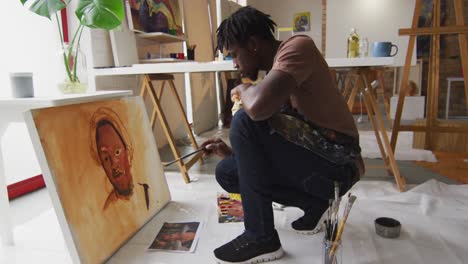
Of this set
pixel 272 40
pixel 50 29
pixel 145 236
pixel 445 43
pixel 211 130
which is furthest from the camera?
pixel 445 43

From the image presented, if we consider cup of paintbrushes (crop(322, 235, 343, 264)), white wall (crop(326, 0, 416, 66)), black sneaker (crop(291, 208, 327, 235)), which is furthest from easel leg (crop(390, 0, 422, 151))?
white wall (crop(326, 0, 416, 66))

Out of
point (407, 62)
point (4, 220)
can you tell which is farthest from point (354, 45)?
point (4, 220)

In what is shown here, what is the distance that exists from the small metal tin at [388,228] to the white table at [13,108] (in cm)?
123

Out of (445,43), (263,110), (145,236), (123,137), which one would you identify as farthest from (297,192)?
(445,43)

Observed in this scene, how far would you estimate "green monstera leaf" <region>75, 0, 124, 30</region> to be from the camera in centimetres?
139

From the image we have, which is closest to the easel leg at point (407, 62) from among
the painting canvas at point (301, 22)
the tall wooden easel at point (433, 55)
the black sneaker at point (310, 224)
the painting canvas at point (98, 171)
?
the tall wooden easel at point (433, 55)

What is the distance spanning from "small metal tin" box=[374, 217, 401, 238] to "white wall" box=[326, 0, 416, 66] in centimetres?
427

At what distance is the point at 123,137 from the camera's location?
4.58 feet

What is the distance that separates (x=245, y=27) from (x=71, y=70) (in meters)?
0.97

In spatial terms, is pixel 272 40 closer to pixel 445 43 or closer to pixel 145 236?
pixel 145 236

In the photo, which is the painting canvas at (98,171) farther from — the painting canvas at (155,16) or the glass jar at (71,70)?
the painting canvas at (155,16)

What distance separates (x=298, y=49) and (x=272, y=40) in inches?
6.7

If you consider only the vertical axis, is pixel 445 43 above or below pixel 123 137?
above

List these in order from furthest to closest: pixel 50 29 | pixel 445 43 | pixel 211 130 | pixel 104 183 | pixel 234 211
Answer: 1. pixel 445 43
2. pixel 211 130
3. pixel 50 29
4. pixel 234 211
5. pixel 104 183
